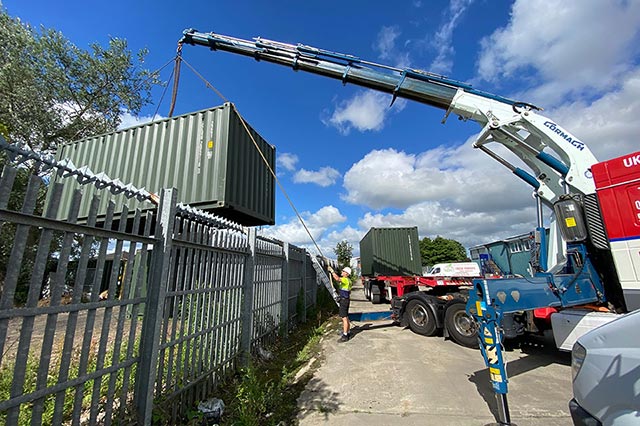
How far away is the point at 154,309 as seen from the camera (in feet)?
8.48

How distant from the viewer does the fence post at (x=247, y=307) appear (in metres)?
4.36

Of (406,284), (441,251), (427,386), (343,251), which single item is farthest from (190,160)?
(441,251)

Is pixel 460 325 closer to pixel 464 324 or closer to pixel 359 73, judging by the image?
pixel 464 324

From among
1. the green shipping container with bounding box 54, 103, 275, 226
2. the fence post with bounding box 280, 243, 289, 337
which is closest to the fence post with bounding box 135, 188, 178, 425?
the green shipping container with bounding box 54, 103, 275, 226

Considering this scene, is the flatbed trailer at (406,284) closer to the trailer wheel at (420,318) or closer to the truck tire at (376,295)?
the truck tire at (376,295)

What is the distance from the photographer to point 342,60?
22.8 feet

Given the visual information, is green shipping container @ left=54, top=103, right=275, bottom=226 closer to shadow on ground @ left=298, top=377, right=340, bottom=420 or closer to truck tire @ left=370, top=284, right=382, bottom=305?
shadow on ground @ left=298, top=377, right=340, bottom=420

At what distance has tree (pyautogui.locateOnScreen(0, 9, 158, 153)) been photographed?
12.7 m

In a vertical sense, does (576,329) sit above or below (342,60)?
below

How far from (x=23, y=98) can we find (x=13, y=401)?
1708cm

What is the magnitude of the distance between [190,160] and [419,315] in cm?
632

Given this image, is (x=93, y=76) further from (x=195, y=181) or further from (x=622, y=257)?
(x=622, y=257)

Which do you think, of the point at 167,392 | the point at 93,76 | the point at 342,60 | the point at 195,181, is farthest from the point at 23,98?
the point at 167,392

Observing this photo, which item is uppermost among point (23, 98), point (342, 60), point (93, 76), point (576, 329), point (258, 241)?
point (93, 76)
